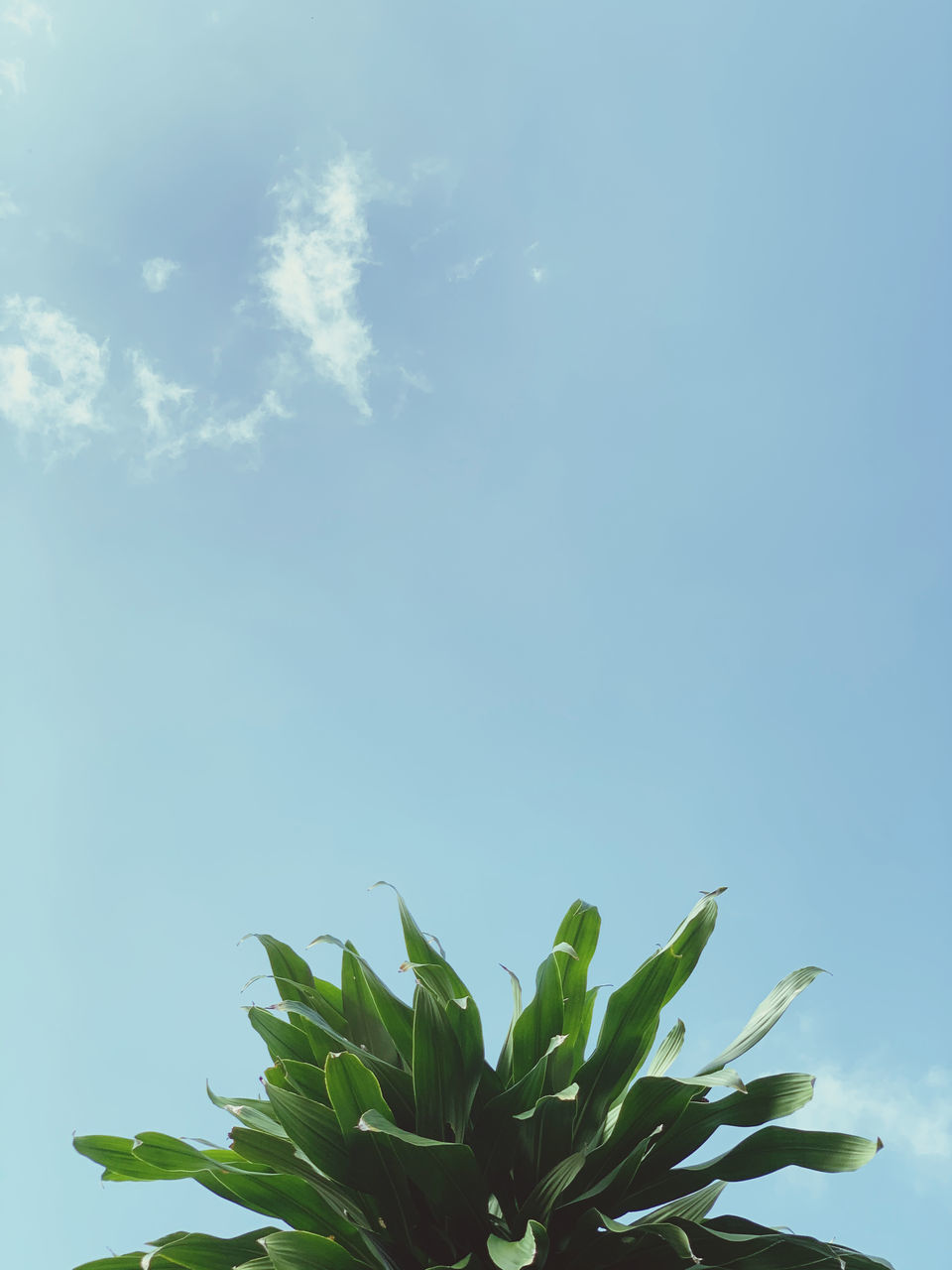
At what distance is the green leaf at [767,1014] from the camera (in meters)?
1.62

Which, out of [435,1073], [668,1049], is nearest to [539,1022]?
A: [435,1073]

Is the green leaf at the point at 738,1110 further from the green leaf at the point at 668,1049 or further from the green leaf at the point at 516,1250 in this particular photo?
the green leaf at the point at 516,1250

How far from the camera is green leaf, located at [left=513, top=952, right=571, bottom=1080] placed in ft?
5.30

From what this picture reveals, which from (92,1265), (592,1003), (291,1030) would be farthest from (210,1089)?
(592,1003)

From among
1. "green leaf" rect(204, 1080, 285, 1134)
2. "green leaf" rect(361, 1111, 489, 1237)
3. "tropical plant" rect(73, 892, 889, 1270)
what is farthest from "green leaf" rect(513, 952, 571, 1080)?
"green leaf" rect(204, 1080, 285, 1134)

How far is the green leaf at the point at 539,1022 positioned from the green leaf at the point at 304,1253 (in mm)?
415

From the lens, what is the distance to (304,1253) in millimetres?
1311

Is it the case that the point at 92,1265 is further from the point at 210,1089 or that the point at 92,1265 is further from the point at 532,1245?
the point at 532,1245

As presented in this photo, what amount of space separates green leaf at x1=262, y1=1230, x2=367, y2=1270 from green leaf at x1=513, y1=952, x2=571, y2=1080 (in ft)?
1.36

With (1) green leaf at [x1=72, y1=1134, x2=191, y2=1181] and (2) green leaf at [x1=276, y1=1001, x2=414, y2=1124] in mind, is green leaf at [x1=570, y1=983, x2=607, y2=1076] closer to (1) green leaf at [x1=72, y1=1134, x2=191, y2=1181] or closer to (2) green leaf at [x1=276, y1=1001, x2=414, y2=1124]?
(2) green leaf at [x1=276, y1=1001, x2=414, y2=1124]

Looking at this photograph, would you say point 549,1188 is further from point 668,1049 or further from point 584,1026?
→ point 668,1049

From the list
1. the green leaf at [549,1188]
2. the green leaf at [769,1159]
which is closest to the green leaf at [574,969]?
the green leaf at [549,1188]

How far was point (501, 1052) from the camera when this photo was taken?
1.72 m

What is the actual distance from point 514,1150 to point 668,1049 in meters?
0.41
